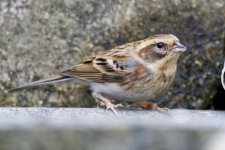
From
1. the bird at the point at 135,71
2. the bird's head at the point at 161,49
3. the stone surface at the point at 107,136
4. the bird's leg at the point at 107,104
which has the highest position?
the stone surface at the point at 107,136

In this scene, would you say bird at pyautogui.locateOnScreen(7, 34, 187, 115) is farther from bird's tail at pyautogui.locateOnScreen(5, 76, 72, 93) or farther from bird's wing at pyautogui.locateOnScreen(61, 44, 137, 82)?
bird's tail at pyautogui.locateOnScreen(5, 76, 72, 93)

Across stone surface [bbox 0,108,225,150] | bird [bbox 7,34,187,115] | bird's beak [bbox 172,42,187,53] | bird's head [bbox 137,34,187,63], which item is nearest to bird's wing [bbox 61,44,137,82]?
bird [bbox 7,34,187,115]

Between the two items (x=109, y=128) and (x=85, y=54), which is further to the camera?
(x=85, y=54)

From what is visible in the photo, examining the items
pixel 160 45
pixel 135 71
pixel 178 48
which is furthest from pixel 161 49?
pixel 135 71

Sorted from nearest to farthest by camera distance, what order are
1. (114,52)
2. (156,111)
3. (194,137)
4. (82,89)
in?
(194,137) → (156,111) → (114,52) → (82,89)

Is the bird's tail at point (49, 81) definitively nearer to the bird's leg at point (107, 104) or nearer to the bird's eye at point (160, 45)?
the bird's leg at point (107, 104)

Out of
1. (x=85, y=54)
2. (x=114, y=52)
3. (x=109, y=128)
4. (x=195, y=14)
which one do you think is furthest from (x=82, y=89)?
(x=109, y=128)

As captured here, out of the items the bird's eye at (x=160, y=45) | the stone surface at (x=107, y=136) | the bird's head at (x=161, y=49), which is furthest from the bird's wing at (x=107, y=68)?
the stone surface at (x=107, y=136)

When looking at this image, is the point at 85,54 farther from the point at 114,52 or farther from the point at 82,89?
the point at 114,52
